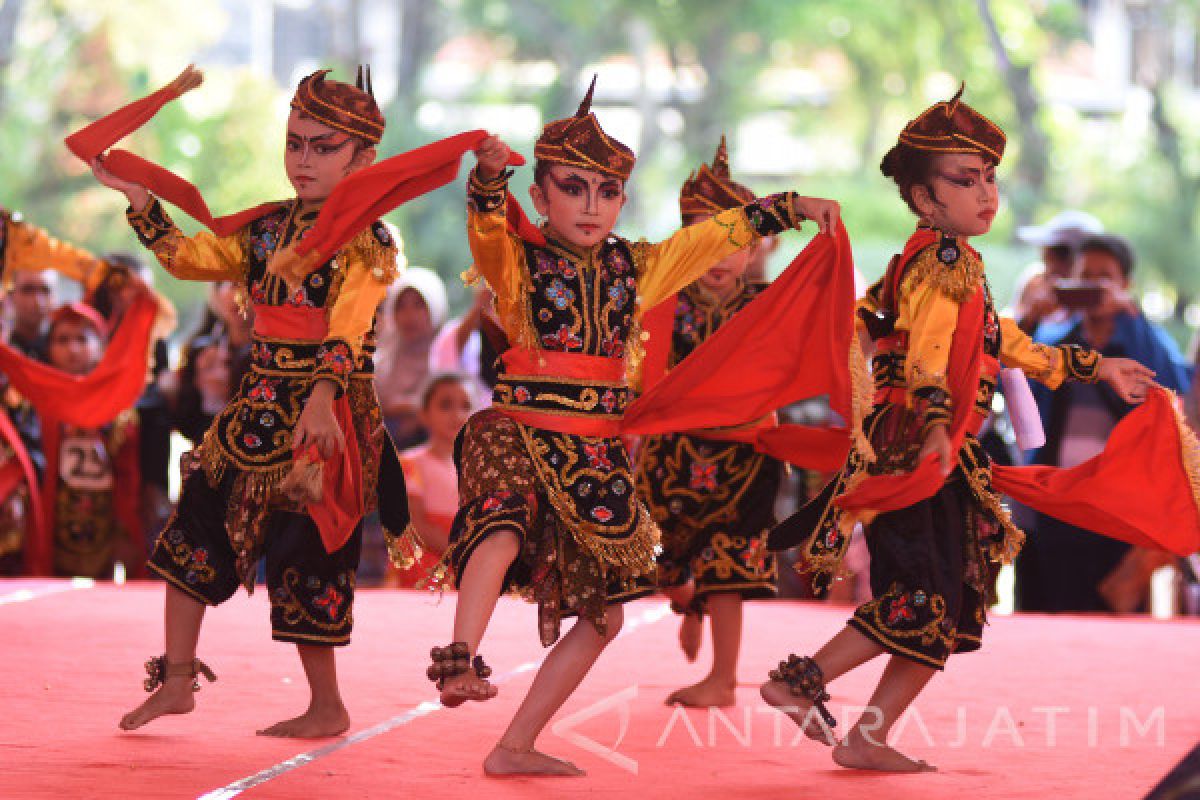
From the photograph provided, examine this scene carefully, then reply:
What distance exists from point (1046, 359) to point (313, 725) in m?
1.83

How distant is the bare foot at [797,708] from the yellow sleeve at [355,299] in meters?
1.11

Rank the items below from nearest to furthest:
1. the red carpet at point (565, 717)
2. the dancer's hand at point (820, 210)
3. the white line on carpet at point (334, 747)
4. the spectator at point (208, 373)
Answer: the white line on carpet at point (334, 747), the red carpet at point (565, 717), the dancer's hand at point (820, 210), the spectator at point (208, 373)

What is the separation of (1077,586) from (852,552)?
3.31 ft

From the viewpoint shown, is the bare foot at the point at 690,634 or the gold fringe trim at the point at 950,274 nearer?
the gold fringe trim at the point at 950,274

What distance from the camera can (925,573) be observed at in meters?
3.98

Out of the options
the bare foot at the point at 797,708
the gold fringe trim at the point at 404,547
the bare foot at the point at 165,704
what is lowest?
the bare foot at the point at 165,704

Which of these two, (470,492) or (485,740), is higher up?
(470,492)

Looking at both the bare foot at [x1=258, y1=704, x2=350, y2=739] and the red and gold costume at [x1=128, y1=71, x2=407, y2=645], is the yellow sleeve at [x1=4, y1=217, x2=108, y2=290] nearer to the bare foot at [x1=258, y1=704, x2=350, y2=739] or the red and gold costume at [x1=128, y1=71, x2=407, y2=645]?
the red and gold costume at [x1=128, y1=71, x2=407, y2=645]

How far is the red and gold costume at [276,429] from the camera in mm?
4250

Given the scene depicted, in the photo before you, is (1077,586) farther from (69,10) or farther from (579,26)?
(69,10)

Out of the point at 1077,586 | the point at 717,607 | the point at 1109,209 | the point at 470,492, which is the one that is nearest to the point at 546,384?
the point at 470,492

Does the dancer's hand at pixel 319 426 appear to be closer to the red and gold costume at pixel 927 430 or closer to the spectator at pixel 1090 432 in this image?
the red and gold costume at pixel 927 430

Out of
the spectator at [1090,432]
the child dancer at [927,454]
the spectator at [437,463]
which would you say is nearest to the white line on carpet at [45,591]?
the spectator at [437,463]

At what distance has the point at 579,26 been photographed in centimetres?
1805
